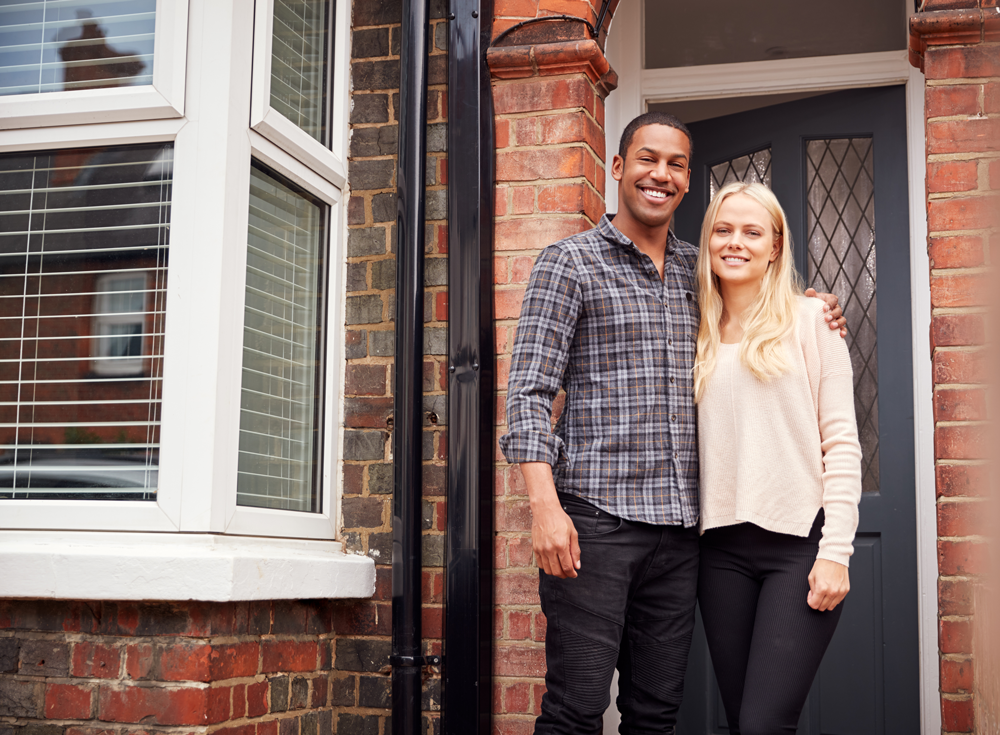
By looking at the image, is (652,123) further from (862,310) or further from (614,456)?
(862,310)

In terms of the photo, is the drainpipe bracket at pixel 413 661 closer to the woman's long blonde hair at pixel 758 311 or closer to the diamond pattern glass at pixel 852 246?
the woman's long blonde hair at pixel 758 311

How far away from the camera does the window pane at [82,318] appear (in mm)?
2697

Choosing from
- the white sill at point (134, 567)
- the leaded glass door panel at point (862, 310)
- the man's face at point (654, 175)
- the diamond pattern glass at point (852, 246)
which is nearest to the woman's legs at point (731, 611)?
the man's face at point (654, 175)

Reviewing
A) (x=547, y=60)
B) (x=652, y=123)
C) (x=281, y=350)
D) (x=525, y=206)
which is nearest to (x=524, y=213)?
(x=525, y=206)

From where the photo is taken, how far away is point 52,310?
9.18 ft

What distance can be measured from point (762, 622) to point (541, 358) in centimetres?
81

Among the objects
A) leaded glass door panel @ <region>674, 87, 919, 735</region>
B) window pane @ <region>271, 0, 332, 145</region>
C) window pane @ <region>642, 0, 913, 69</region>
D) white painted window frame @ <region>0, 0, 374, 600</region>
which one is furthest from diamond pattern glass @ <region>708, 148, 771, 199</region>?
white painted window frame @ <region>0, 0, 374, 600</region>

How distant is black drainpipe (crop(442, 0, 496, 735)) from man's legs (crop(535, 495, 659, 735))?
64 cm

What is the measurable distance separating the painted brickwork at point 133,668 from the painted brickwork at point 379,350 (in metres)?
0.44

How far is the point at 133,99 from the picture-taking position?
2.73 m

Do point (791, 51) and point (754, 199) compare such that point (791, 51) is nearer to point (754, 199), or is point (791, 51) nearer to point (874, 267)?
point (874, 267)

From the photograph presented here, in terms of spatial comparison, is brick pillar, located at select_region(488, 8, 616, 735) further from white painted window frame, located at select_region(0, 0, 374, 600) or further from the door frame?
white painted window frame, located at select_region(0, 0, 374, 600)

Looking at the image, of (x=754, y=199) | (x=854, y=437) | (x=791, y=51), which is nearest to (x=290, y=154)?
(x=754, y=199)

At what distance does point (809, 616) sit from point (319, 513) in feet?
5.38
